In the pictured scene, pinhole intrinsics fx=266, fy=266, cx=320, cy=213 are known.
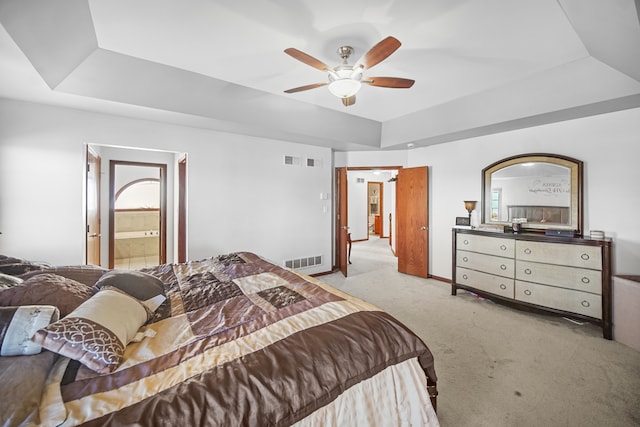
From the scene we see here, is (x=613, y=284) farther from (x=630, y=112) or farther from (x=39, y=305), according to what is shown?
(x=39, y=305)

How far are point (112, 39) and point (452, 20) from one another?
8.74 ft

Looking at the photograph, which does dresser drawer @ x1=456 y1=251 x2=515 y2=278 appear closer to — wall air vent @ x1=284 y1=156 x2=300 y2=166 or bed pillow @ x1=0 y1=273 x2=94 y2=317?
wall air vent @ x1=284 y1=156 x2=300 y2=166

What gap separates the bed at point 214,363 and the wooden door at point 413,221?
338cm

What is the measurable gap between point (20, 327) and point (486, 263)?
13.8 ft

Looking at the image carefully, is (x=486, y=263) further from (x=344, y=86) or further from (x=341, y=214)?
(x=344, y=86)

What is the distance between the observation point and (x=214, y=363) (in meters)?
1.09

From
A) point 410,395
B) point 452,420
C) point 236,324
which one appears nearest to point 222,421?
point 236,324

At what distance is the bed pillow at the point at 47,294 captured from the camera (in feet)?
3.94

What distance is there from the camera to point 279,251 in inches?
171

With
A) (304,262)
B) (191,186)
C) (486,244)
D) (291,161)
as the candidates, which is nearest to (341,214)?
(304,262)

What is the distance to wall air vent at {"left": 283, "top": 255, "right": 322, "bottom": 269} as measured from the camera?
4.46 meters

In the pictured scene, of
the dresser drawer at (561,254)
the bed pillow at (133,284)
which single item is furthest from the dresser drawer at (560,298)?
the bed pillow at (133,284)

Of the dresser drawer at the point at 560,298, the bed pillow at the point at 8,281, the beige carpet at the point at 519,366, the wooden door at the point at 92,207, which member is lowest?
the beige carpet at the point at 519,366

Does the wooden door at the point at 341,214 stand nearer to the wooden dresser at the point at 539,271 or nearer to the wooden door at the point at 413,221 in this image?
the wooden door at the point at 413,221
